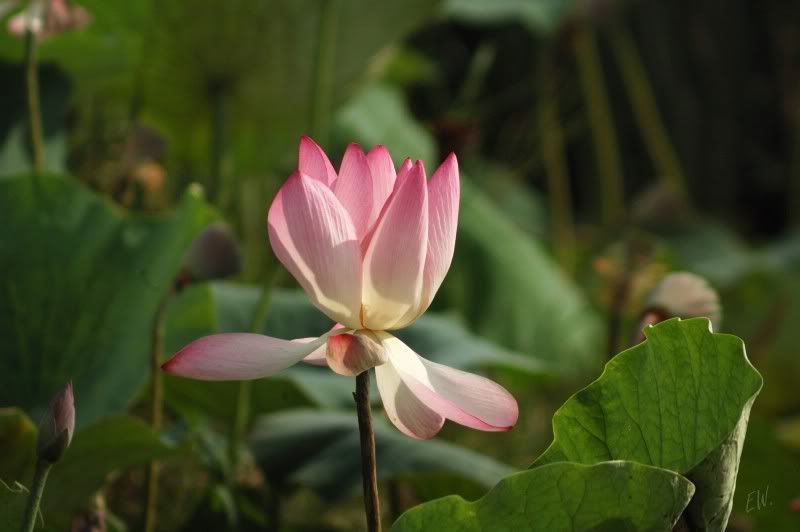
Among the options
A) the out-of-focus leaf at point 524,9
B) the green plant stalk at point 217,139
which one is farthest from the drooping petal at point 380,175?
the out-of-focus leaf at point 524,9

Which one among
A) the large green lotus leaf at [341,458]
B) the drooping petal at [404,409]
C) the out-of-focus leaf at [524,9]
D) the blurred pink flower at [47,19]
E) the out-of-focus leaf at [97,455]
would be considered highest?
the out-of-focus leaf at [524,9]

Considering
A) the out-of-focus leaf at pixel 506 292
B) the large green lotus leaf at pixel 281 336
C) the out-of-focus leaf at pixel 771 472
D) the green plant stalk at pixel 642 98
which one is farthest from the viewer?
the green plant stalk at pixel 642 98

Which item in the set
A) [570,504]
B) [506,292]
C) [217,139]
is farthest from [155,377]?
[506,292]

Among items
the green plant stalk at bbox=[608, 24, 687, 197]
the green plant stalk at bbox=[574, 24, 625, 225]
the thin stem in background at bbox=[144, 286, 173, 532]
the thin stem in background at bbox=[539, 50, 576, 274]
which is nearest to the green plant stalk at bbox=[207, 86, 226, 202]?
the thin stem in background at bbox=[144, 286, 173, 532]

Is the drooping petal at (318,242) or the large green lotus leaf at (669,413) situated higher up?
the drooping petal at (318,242)

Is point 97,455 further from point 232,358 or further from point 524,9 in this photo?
point 524,9

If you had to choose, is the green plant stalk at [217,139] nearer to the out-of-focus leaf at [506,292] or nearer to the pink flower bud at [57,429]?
the out-of-focus leaf at [506,292]

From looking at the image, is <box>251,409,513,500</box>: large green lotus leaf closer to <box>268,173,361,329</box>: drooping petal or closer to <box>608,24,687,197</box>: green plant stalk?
<box>268,173,361,329</box>: drooping petal
